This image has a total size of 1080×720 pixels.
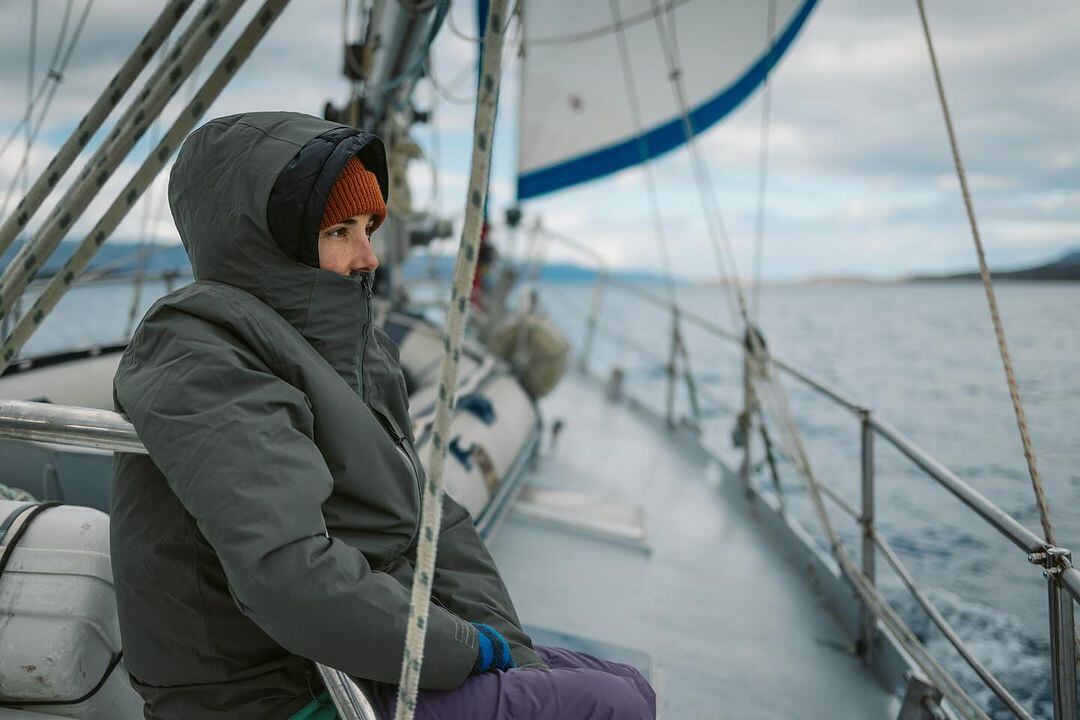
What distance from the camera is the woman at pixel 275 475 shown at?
2.83 ft

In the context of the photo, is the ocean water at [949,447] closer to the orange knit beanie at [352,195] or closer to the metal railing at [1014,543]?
the metal railing at [1014,543]

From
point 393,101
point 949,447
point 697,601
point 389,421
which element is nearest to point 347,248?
point 389,421

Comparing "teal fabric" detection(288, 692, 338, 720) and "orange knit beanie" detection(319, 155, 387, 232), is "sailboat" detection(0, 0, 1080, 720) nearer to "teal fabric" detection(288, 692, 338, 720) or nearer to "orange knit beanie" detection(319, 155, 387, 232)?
"teal fabric" detection(288, 692, 338, 720)

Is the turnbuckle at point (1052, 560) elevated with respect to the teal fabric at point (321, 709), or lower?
elevated

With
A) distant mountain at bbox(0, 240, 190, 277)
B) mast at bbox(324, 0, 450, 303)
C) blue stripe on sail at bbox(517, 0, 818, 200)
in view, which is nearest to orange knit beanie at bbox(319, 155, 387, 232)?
mast at bbox(324, 0, 450, 303)

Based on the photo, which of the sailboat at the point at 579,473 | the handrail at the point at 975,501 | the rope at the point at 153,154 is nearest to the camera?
the sailboat at the point at 579,473

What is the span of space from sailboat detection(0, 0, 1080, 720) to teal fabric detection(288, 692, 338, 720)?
0.25 feet

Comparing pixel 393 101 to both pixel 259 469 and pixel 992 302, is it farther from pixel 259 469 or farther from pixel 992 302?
pixel 259 469

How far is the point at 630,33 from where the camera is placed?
579 centimetres

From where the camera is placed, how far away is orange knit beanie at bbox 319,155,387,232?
3.51 feet

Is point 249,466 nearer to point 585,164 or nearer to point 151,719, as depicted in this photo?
point 151,719

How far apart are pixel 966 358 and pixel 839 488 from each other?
1485 centimetres

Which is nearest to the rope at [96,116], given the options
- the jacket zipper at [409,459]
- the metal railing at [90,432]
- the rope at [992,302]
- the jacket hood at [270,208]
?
the metal railing at [90,432]

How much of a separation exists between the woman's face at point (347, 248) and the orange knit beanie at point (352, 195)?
0.04 feet
